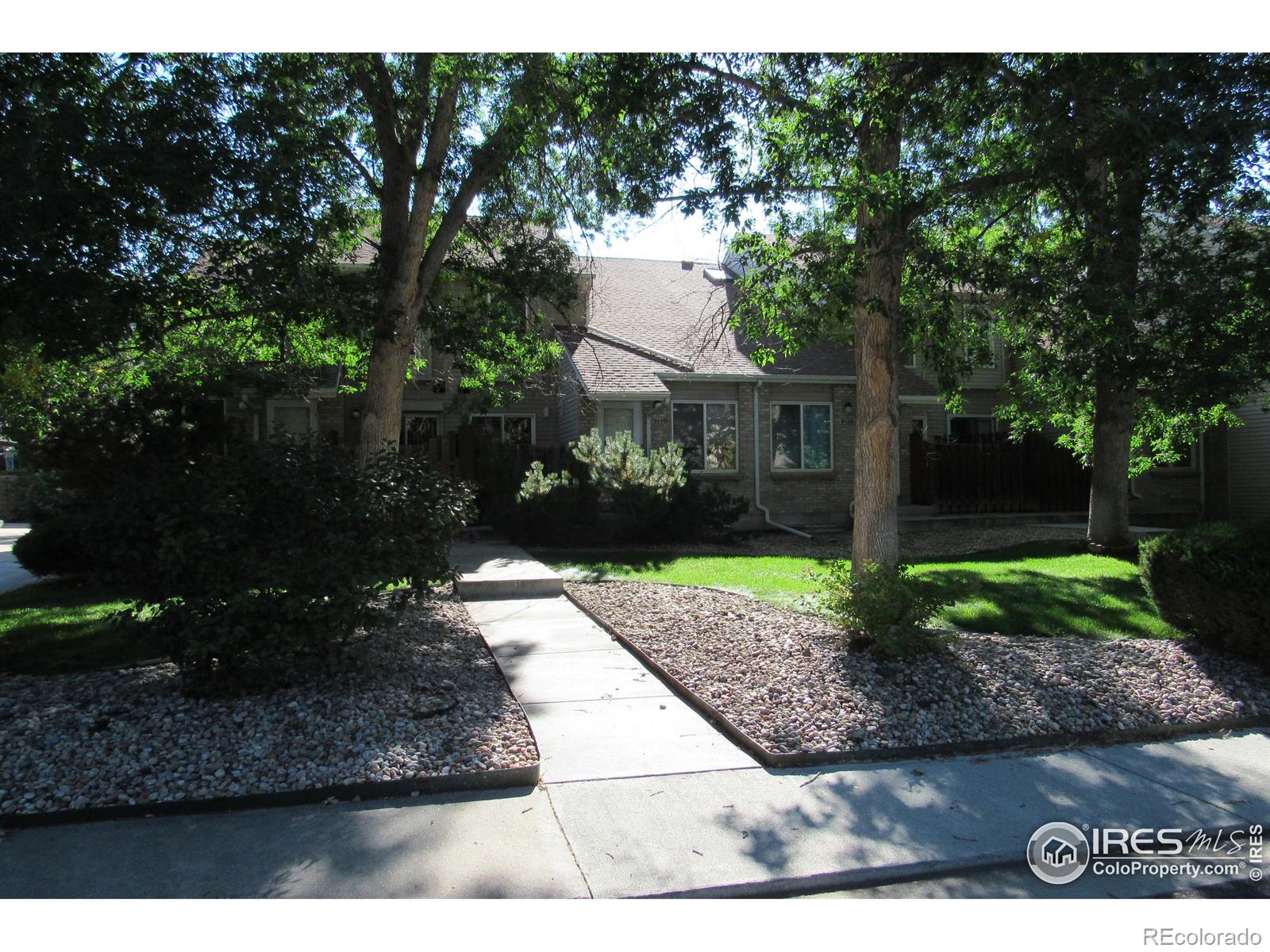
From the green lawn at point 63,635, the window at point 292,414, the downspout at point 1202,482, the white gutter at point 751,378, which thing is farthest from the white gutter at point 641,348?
the downspout at point 1202,482

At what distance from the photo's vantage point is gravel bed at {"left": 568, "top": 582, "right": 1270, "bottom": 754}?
559 cm

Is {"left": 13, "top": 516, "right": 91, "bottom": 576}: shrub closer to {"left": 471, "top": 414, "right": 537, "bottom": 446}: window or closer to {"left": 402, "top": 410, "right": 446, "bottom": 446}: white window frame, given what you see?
{"left": 402, "top": 410, "right": 446, "bottom": 446}: white window frame

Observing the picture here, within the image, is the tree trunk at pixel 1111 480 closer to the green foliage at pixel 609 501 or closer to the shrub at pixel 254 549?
the green foliage at pixel 609 501

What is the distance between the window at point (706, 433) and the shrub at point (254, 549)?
12281 millimetres

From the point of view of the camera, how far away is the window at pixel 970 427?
21.1 meters

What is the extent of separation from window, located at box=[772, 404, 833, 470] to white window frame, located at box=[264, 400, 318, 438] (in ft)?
32.0

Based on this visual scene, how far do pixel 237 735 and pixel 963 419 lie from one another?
19.8m

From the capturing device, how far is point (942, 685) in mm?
6227

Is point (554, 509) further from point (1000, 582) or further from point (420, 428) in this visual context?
point (420, 428)

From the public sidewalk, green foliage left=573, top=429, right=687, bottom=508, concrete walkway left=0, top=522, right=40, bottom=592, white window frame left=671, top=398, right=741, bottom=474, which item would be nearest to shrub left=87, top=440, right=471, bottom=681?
the public sidewalk

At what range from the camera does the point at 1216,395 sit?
7.89 metres

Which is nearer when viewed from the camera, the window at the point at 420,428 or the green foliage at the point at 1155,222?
the green foliage at the point at 1155,222

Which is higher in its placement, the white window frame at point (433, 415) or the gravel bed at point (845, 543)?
the white window frame at point (433, 415)

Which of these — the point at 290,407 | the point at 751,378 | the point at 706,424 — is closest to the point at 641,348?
the point at 706,424
